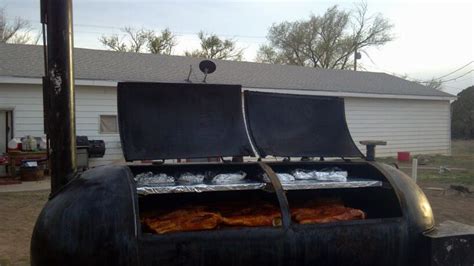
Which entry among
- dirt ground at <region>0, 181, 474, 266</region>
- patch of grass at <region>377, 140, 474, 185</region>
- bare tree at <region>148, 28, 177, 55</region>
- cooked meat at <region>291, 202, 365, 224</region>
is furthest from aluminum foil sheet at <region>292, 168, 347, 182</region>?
bare tree at <region>148, 28, 177, 55</region>

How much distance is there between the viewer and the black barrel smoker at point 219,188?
10.2 feet

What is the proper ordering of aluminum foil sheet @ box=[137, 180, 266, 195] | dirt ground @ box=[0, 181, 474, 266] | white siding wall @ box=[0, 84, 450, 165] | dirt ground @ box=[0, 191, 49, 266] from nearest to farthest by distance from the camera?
aluminum foil sheet @ box=[137, 180, 266, 195]
dirt ground @ box=[0, 191, 49, 266]
dirt ground @ box=[0, 181, 474, 266]
white siding wall @ box=[0, 84, 450, 165]

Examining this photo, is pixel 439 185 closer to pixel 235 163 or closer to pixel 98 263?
pixel 235 163

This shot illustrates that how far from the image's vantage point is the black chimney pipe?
149 inches

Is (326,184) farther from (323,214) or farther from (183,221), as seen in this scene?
(183,221)

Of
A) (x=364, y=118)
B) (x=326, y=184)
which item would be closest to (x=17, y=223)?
(x=326, y=184)

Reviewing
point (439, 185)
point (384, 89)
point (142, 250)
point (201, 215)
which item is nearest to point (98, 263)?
point (142, 250)

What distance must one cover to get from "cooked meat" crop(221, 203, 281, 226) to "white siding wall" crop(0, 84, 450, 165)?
1141 cm

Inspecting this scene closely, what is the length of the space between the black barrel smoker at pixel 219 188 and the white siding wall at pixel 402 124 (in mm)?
15666

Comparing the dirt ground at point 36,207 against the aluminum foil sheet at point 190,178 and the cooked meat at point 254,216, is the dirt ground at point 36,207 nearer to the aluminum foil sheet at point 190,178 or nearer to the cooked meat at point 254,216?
the aluminum foil sheet at point 190,178

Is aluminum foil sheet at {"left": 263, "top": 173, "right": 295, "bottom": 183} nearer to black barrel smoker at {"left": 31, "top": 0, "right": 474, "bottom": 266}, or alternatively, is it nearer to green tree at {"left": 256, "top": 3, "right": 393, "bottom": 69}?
black barrel smoker at {"left": 31, "top": 0, "right": 474, "bottom": 266}

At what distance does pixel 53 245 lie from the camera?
3.10 m

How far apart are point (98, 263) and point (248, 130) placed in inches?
66.3

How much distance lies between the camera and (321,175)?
12.8 ft
